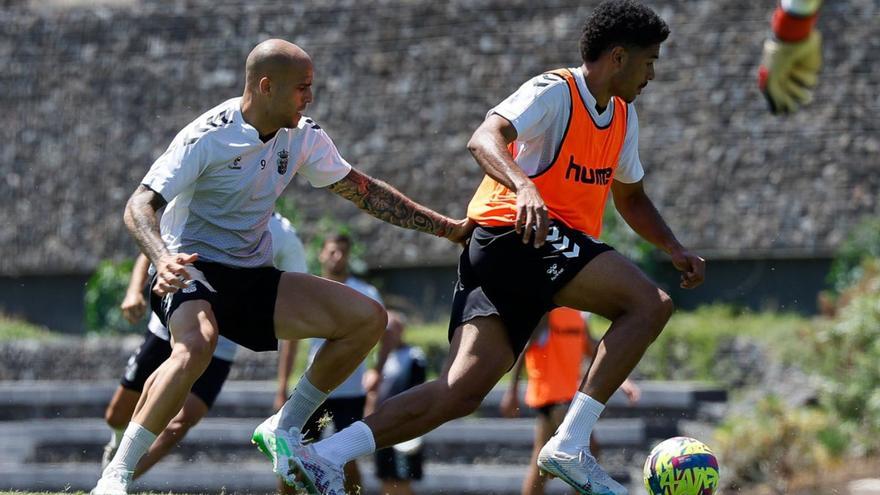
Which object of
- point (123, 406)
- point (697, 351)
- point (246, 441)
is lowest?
point (246, 441)

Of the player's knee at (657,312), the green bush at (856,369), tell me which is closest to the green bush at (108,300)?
the green bush at (856,369)

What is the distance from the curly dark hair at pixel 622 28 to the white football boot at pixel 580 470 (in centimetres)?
198

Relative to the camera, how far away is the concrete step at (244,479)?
15141 mm

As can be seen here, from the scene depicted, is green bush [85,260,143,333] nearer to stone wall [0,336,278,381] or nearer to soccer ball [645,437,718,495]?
stone wall [0,336,278,381]

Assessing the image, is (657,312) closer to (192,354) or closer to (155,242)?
(192,354)

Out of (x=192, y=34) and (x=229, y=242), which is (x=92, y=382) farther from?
(x=229, y=242)

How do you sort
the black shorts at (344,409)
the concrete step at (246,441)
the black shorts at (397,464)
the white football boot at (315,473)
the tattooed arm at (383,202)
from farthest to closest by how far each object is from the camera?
the concrete step at (246,441) → the black shorts at (397,464) → the black shorts at (344,409) → the tattooed arm at (383,202) → the white football boot at (315,473)

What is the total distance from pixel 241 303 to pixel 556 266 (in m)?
1.58

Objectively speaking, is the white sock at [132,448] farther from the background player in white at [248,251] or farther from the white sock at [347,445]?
the white sock at [347,445]

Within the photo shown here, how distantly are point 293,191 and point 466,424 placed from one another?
851 cm

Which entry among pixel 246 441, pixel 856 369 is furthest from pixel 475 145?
pixel 246 441

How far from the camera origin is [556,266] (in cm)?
734

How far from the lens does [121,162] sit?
83.2 ft

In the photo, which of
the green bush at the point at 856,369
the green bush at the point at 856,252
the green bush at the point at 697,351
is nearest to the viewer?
the green bush at the point at 856,369
